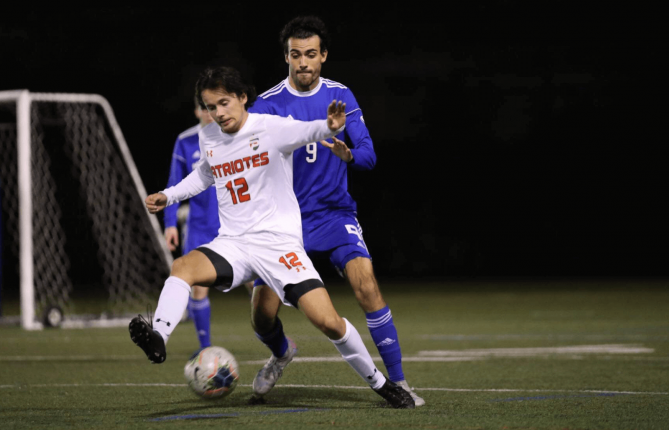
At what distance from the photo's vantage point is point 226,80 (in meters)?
4.66

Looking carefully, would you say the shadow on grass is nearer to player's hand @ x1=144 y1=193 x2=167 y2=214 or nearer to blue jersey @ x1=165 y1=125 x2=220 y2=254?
player's hand @ x1=144 y1=193 x2=167 y2=214

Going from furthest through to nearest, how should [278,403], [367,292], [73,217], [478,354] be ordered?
1. [73,217]
2. [478,354]
3. [278,403]
4. [367,292]

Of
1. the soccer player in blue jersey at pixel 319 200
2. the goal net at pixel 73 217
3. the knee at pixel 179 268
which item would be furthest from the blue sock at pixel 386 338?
the goal net at pixel 73 217

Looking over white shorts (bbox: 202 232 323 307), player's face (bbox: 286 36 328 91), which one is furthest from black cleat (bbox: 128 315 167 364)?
player's face (bbox: 286 36 328 91)

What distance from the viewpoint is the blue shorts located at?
5.01m

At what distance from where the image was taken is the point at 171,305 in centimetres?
429

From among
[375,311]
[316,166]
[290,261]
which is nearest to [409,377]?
[375,311]

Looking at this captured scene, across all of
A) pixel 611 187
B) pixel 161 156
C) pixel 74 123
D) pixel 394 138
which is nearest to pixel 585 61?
pixel 611 187

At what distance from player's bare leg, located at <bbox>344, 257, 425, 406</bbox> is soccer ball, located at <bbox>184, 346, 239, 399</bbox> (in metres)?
0.79

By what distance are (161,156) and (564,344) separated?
12.0 metres

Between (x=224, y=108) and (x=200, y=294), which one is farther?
(x=200, y=294)

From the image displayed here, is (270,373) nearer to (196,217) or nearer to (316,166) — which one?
(316,166)

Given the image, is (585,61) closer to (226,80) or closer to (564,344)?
(564,344)

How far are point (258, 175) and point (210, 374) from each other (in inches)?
38.0
